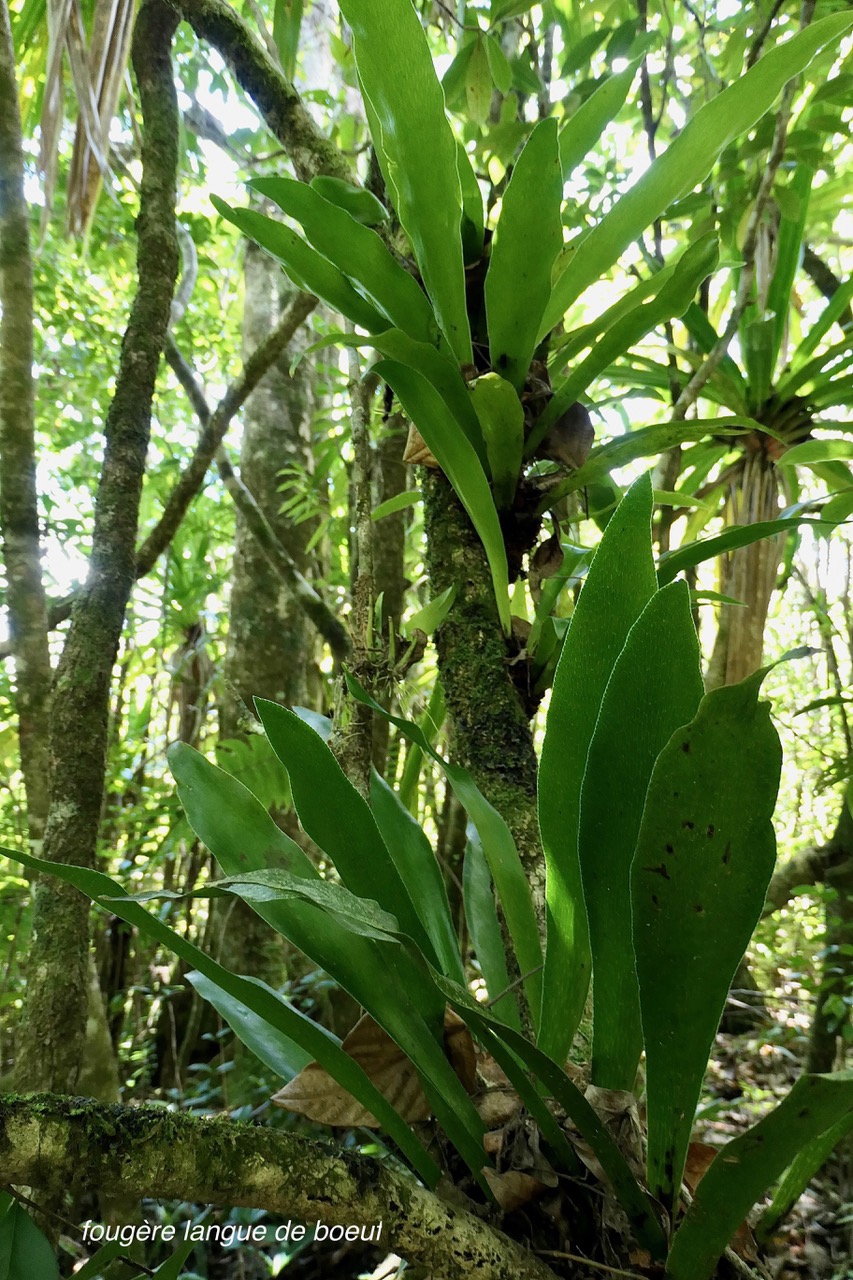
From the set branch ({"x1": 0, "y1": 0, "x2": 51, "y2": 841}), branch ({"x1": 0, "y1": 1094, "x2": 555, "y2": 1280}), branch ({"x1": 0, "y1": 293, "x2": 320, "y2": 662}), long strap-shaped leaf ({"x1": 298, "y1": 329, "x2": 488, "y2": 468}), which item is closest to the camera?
branch ({"x1": 0, "y1": 1094, "x2": 555, "y2": 1280})

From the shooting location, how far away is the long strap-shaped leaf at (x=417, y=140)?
55cm

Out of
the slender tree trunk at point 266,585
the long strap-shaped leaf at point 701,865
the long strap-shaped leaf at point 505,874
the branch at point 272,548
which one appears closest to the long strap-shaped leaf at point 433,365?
the long strap-shaped leaf at point 505,874

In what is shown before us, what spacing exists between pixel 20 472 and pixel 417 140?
806 millimetres

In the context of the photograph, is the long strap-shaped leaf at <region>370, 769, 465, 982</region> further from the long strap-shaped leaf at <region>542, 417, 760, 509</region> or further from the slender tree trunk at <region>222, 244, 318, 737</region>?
the slender tree trunk at <region>222, 244, 318, 737</region>

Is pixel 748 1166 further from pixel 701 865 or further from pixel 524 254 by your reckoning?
pixel 524 254

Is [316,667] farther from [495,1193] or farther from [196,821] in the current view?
[495,1193]

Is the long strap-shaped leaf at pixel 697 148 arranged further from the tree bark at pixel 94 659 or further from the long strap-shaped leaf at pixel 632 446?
the tree bark at pixel 94 659

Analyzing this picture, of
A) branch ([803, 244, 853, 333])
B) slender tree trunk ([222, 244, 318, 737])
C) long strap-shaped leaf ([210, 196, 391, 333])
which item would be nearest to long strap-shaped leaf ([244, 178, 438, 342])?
long strap-shaped leaf ([210, 196, 391, 333])

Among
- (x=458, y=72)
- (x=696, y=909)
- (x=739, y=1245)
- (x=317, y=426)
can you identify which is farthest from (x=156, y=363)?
(x=739, y=1245)

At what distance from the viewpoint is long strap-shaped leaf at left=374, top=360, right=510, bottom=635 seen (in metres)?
0.60

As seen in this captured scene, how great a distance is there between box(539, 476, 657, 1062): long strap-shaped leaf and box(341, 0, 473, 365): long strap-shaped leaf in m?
0.33

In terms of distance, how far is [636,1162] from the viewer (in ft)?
1.32

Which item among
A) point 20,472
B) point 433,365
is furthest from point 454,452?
point 20,472

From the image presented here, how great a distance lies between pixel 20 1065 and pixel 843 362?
1465mm
